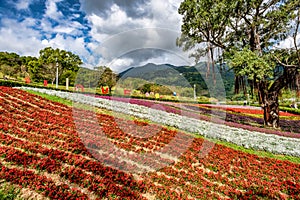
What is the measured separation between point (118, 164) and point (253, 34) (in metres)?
15.6

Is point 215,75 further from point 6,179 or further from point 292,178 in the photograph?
point 6,179

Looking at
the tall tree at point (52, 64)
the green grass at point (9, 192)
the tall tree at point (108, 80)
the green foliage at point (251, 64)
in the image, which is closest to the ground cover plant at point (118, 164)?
the green grass at point (9, 192)

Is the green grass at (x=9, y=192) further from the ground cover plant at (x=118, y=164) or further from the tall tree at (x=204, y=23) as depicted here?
the tall tree at (x=204, y=23)

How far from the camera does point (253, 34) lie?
627 inches

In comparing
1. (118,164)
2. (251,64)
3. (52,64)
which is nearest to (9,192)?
(118,164)

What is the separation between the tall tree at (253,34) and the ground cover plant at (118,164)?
7650 mm

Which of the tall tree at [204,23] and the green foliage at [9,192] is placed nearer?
the green foliage at [9,192]

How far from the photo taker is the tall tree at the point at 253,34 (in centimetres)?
1389

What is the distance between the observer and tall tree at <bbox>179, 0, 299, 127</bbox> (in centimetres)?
1389

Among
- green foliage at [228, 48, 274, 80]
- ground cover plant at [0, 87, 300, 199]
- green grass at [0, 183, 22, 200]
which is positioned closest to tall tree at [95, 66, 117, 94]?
green foliage at [228, 48, 274, 80]

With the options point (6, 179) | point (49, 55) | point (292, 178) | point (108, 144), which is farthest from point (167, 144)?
point (49, 55)

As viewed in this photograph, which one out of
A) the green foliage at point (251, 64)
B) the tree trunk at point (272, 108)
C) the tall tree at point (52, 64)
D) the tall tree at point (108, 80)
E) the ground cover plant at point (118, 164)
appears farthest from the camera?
the tall tree at point (52, 64)

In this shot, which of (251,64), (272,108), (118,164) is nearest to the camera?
(118,164)

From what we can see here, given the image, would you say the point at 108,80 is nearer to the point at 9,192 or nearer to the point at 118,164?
the point at 118,164
